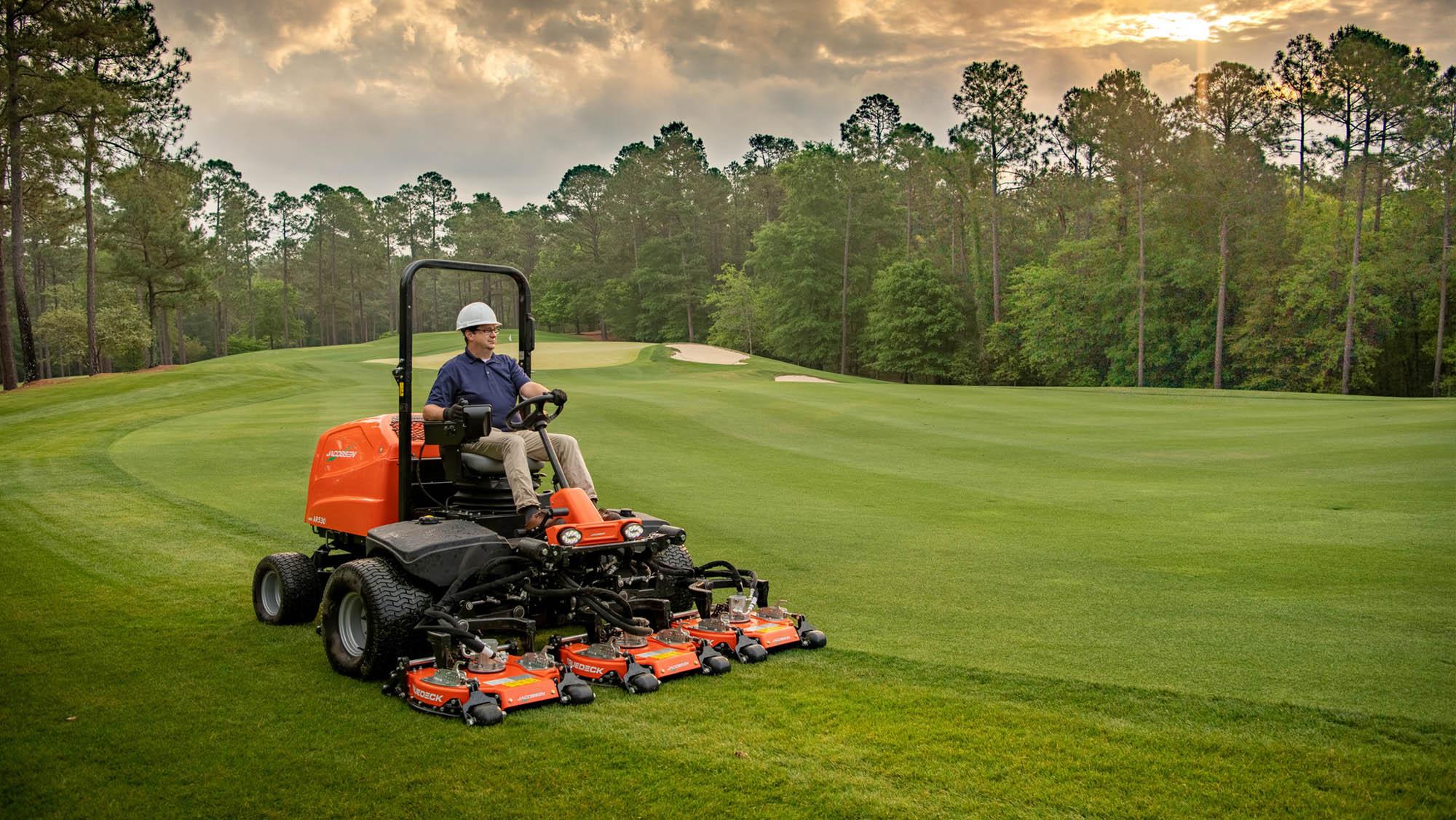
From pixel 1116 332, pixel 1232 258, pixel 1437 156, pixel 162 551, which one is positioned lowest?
pixel 162 551

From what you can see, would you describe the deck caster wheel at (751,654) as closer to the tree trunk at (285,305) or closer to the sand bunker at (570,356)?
the sand bunker at (570,356)

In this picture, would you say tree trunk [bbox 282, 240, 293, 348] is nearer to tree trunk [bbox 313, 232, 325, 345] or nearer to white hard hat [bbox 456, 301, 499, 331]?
tree trunk [bbox 313, 232, 325, 345]

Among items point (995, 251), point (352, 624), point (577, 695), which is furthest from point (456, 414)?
point (995, 251)

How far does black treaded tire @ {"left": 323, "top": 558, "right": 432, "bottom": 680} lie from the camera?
541 centimetres

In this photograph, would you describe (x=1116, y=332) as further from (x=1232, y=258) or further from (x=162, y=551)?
(x=162, y=551)

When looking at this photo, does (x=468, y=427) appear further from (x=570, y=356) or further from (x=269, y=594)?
(x=570, y=356)

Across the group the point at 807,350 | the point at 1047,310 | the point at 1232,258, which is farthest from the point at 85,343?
the point at 1232,258

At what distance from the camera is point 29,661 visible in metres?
5.80

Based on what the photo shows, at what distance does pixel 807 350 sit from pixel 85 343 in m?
47.0

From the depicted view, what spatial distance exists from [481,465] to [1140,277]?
5063 centimetres

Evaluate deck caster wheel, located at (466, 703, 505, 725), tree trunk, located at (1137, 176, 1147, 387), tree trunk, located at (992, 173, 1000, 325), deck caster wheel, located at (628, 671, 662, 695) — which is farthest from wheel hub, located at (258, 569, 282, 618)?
tree trunk, located at (992, 173, 1000, 325)

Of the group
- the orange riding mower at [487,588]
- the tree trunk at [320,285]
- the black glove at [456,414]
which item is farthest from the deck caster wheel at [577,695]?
the tree trunk at [320,285]

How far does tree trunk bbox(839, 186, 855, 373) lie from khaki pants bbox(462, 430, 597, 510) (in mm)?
60104

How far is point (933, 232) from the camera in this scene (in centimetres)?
6981
